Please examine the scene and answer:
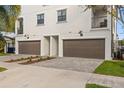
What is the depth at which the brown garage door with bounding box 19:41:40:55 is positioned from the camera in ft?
87.6

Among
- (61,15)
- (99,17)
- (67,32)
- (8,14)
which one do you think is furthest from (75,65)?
(61,15)

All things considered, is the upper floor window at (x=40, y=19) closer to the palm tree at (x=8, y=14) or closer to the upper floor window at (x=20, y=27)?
the upper floor window at (x=20, y=27)

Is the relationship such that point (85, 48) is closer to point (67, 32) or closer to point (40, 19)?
point (67, 32)

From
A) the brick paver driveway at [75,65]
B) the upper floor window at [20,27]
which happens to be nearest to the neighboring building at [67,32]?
the upper floor window at [20,27]

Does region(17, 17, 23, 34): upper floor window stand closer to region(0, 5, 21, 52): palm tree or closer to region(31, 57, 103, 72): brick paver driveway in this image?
region(31, 57, 103, 72): brick paver driveway

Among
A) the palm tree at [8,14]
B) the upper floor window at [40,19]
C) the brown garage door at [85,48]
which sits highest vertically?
the upper floor window at [40,19]

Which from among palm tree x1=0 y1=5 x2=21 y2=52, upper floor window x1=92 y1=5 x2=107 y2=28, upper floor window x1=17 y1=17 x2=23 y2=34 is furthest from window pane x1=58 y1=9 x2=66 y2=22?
palm tree x1=0 y1=5 x2=21 y2=52

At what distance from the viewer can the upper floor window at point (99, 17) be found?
70.0 feet

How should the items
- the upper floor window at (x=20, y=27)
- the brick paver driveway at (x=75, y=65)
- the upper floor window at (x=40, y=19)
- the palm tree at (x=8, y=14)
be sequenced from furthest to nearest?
1. the upper floor window at (x=20, y=27)
2. the upper floor window at (x=40, y=19)
3. the palm tree at (x=8, y=14)
4. the brick paver driveway at (x=75, y=65)

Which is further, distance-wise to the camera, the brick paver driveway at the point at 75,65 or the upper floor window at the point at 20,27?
the upper floor window at the point at 20,27
